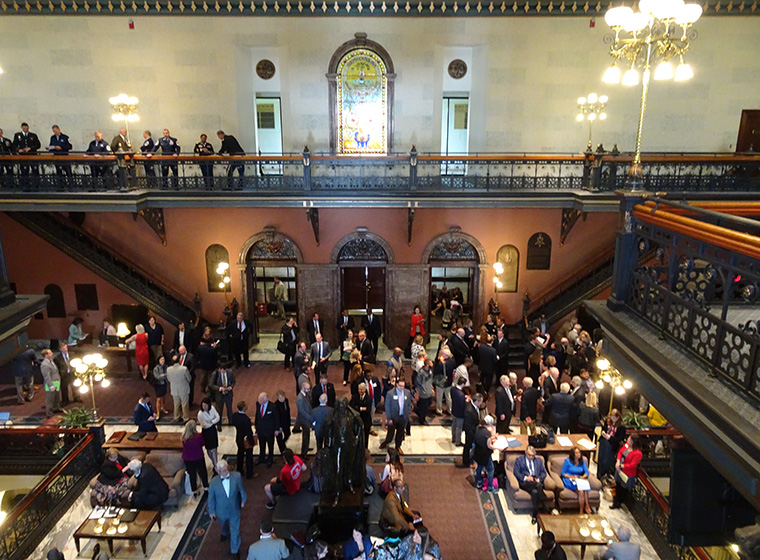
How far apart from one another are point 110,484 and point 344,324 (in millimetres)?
6957

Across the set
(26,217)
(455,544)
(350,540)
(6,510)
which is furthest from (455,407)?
(26,217)

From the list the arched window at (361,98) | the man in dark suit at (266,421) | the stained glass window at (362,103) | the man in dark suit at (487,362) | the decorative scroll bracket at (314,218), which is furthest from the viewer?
the stained glass window at (362,103)

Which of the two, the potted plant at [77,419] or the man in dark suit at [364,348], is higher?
the man in dark suit at [364,348]

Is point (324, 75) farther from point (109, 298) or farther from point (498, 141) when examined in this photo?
point (109, 298)

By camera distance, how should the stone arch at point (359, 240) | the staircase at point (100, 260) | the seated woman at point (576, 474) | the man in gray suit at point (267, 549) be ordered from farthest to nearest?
the stone arch at point (359, 240), the staircase at point (100, 260), the seated woman at point (576, 474), the man in gray suit at point (267, 549)

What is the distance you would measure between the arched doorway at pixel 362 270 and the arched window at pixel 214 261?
3025mm

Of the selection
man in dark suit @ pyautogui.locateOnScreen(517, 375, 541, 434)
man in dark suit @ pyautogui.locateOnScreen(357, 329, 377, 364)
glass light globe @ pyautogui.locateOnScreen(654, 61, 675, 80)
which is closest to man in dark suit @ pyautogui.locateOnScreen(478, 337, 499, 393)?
man in dark suit @ pyautogui.locateOnScreen(517, 375, 541, 434)

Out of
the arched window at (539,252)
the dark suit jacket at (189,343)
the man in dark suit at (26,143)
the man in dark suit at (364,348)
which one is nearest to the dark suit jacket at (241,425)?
the man in dark suit at (364,348)

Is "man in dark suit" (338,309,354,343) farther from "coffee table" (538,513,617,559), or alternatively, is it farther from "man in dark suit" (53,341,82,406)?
"coffee table" (538,513,617,559)

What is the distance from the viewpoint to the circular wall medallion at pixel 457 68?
635 inches

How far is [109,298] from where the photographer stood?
51.4ft

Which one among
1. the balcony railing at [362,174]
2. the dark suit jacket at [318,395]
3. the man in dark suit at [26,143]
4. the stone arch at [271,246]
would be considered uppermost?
the man in dark suit at [26,143]

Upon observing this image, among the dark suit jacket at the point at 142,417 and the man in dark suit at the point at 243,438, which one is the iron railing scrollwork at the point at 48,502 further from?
the man in dark suit at the point at 243,438

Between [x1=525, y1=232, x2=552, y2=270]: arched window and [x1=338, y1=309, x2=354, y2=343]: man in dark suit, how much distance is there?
5.15m
